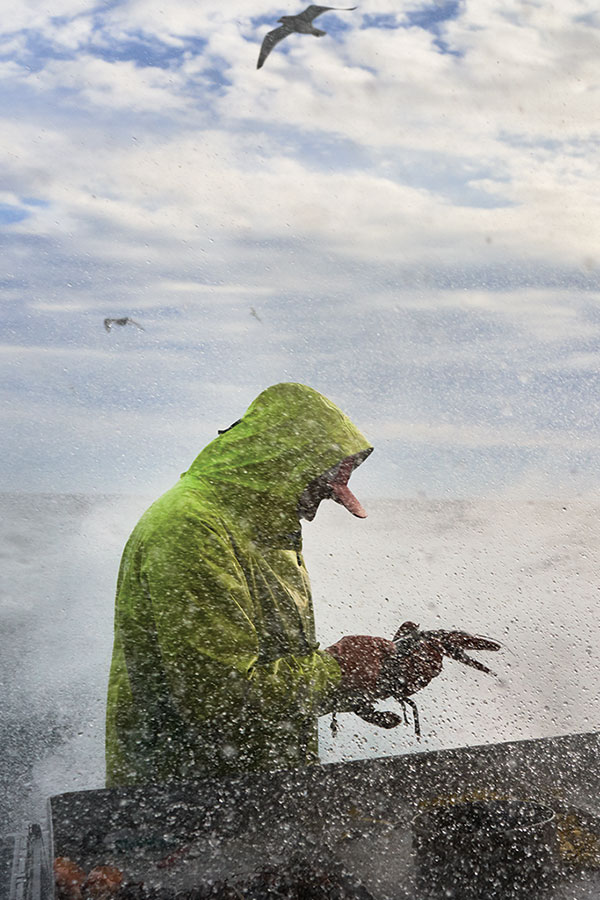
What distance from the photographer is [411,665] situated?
135cm

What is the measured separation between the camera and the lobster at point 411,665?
1333mm

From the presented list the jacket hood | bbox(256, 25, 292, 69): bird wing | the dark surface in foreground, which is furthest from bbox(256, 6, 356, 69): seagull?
the dark surface in foreground

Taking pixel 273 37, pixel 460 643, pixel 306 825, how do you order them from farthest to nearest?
pixel 273 37, pixel 460 643, pixel 306 825

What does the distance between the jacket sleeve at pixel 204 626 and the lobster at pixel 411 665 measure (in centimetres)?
18

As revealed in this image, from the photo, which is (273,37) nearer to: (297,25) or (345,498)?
(297,25)

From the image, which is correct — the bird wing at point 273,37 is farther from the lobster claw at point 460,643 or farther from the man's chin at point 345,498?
the lobster claw at point 460,643

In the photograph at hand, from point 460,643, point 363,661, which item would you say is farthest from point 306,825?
point 460,643

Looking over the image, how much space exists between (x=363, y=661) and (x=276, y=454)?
1.29 ft

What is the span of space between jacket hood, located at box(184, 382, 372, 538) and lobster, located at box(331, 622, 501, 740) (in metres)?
0.29

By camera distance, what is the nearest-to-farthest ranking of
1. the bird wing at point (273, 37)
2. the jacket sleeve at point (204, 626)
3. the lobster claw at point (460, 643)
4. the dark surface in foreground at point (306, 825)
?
the dark surface in foreground at point (306, 825) → the jacket sleeve at point (204, 626) → the lobster claw at point (460, 643) → the bird wing at point (273, 37)

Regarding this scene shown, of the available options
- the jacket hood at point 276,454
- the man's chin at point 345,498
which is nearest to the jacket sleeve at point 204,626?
→ the jacket hood at point 276,454

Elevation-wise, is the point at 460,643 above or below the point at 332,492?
below

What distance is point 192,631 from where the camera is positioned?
1.16 metres

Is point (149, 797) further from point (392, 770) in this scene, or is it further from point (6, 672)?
point (6, 672)
